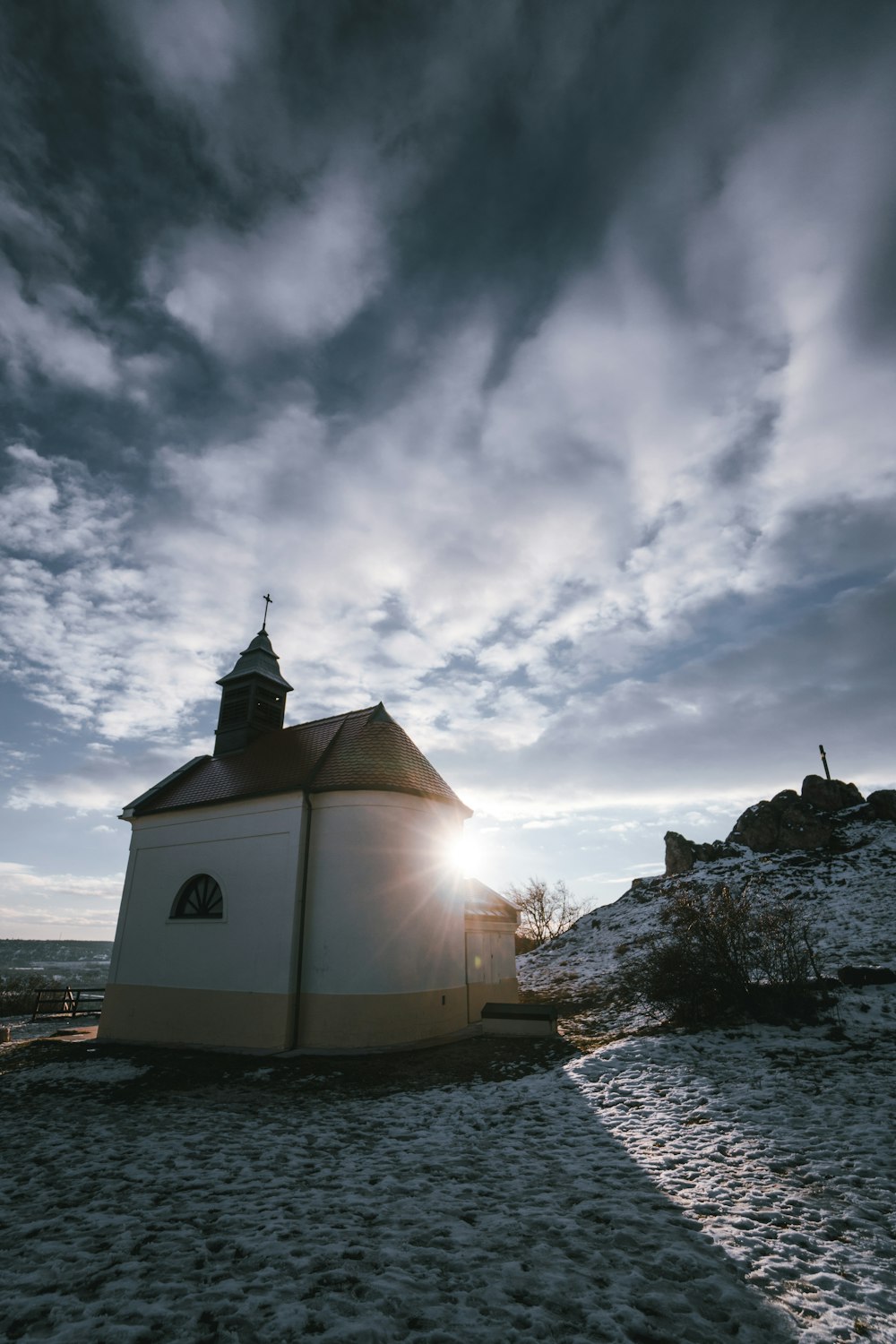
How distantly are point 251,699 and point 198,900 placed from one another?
6117 millimetres

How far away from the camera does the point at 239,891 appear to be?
14391 mm

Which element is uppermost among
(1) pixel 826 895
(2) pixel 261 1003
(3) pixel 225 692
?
(3) pixel 225 692

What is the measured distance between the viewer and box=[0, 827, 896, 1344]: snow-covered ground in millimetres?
3797

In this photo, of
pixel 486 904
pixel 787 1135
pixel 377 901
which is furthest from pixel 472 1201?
pixel 486 904

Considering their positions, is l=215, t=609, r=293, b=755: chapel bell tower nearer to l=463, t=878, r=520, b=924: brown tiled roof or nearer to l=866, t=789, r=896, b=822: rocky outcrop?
l=463, t=878, r=520, b=924: brown tiled roof

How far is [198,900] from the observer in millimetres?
15461

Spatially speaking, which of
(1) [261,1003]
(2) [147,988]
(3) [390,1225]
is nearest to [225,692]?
(2) [147,988]

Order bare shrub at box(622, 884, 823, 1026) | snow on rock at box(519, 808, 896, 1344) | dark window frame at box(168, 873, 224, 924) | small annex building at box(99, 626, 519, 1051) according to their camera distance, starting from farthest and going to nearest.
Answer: dark window frame at box(168, 873, 224, 924) < small annex building at box(99, 626, 519, 1051) < bare shrub at box(622, 884, 823, 1026) < snow on rock at box(519, 808, 896, 1344)

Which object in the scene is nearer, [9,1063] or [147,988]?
[9,1063]

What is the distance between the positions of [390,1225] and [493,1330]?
1611 millimetres

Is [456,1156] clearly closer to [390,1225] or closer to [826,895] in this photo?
[390,1225]

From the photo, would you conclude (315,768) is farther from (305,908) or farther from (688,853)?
(688,853)

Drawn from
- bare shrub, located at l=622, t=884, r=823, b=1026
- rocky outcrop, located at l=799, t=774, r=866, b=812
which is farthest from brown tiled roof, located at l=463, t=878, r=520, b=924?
rocky outcrop, located at l=799, t=774, r=866, b=812

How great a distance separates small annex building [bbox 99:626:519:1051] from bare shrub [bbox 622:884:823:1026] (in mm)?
5140
